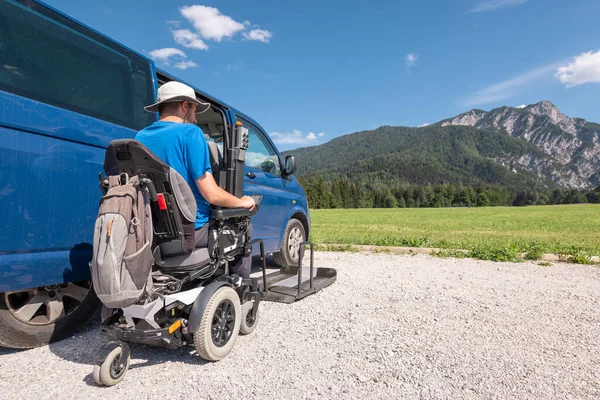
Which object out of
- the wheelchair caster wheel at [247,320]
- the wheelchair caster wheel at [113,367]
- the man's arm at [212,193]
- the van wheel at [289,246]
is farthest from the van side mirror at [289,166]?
the wheelchair caster wheel at [113,367]

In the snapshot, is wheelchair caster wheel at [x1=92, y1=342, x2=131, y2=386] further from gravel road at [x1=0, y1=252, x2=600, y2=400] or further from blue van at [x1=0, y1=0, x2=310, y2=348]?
blue van at [x1=0, y1=0, x2=310, y2=348]

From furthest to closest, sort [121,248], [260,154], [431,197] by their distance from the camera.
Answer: [431,197] < [260,154] < [121,248]

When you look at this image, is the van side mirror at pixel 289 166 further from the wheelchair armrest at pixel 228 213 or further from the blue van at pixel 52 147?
the wheelchair armrest at pixel 228 213

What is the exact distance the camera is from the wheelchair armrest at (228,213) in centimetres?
267

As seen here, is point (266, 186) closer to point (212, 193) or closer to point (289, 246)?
point (289, 246)

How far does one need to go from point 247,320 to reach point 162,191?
1.42 metres

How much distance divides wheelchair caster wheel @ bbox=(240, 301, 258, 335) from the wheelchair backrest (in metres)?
0.83

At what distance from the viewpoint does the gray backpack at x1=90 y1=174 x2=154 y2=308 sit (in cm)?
207

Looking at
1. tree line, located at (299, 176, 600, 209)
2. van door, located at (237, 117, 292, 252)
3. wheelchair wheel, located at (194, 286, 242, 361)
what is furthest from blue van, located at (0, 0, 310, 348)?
tree line, located at (299, 176, 600, 209)

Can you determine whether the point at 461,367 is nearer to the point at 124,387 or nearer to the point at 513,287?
the point at 124,387

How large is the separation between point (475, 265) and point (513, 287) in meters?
1.60

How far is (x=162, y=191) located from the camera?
2.36 metres

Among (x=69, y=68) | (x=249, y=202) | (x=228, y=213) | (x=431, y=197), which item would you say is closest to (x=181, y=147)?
(x=228, y=213)

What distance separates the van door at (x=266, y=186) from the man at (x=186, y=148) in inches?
68.7
